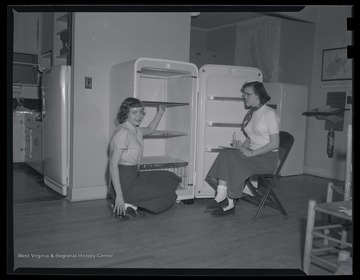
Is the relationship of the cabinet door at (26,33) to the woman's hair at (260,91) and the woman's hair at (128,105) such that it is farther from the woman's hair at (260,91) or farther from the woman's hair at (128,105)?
the woman's hair at (260,91)

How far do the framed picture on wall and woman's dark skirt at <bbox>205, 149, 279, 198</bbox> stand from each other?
285 centimetres

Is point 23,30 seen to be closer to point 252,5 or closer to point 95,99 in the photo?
point 95,99

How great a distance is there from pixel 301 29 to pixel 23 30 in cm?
457

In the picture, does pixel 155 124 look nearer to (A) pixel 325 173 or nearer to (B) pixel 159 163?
(B) pixel 159 163

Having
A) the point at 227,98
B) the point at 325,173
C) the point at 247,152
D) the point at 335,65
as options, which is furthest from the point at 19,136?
the point at 335,65

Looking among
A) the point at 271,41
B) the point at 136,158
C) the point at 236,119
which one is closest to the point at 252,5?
the point at 136,158

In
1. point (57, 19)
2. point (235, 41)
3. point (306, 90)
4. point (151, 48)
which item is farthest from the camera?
point (235, 41)

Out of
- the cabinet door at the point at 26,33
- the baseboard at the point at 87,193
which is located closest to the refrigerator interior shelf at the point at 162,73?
the baseboard at the point at 87,193

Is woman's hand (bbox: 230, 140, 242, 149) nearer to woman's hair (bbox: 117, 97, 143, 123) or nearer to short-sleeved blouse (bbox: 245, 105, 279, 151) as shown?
short-sleeved blouse (bbox: 245, 105, 279, 151)

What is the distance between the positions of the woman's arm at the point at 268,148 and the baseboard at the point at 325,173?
2587 millimetres

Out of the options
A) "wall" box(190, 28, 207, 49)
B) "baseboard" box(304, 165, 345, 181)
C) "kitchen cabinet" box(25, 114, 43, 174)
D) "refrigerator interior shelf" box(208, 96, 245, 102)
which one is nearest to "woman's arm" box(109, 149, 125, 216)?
"refrigerator interior shelf" box(208, 96, 245, 102)

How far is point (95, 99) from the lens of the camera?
13.2ft

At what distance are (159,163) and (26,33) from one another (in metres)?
4.06

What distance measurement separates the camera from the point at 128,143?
10.8ft
